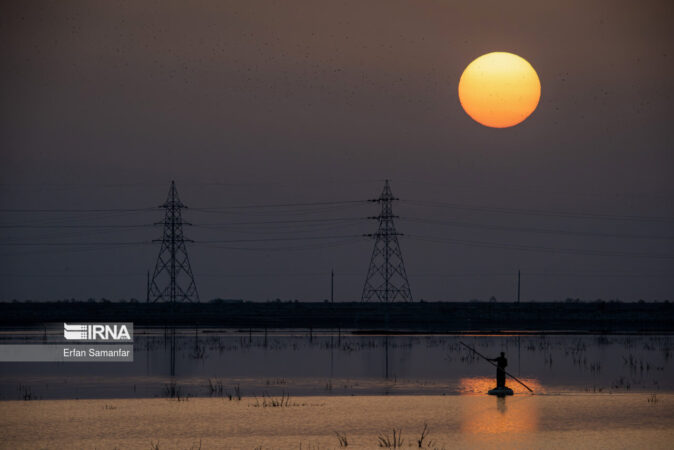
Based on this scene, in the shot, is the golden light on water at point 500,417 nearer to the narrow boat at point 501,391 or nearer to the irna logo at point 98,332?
the narrow boat at point 501,391

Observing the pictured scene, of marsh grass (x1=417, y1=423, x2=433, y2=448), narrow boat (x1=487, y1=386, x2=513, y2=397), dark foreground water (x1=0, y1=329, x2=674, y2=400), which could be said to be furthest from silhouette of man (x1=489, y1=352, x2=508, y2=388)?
marsh grass (x1=417, y1=423, x2=433, y2=448)

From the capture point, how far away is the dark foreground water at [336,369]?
134 feet

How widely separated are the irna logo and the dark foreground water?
326 inches

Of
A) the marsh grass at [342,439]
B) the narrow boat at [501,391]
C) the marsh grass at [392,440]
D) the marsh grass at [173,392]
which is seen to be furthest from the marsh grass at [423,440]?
the marsh grass at [173,392]

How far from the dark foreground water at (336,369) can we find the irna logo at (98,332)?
8.28 meters

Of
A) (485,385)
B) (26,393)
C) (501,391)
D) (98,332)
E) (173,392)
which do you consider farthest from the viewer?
(98,332)

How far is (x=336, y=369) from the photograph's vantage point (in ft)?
166

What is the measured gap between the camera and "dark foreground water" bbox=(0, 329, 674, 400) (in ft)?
134

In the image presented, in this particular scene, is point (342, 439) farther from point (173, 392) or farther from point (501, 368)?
point (173, 392)

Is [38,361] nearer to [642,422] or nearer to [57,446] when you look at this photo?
[57,446]

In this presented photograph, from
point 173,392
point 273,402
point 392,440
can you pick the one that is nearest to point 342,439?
point 392,440

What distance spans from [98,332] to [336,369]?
47.2m

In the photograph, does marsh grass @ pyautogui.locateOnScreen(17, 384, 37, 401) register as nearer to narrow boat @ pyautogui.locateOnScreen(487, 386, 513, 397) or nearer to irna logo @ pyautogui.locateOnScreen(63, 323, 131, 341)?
narrow boat @ pyautogui.locateOnScreen(487, 386, 513, 397)

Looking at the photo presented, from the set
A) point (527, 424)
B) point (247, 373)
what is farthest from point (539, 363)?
point (527, 424)
